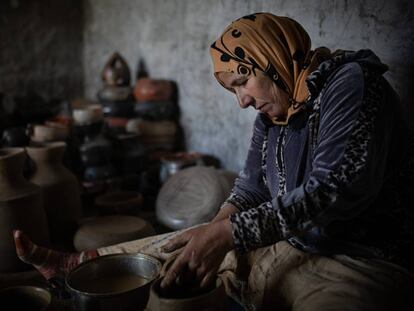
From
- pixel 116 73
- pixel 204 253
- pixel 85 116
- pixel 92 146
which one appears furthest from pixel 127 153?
pixel 204 253

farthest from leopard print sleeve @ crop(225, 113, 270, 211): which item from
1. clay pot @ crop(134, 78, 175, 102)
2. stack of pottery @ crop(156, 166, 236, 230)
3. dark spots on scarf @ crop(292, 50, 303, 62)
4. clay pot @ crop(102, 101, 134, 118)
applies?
clay pot @ crop(102, 101, 134, 118)

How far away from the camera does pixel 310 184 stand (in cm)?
140

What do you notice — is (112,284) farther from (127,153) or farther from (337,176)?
(127,153)

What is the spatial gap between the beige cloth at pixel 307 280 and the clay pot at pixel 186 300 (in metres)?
0.28

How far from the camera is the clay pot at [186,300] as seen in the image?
1.34m

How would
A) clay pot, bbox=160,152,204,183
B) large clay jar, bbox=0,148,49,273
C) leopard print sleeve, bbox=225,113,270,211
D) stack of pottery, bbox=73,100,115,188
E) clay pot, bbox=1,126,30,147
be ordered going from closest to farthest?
leopard print sleeve, bbox=225,113,270,211, large clay jar, bbox=0,148,49,273, clay pot, bbox=1,126,30,147, stack of pottery, bbox=73,100,115,188, clay pot, bbox=160,152,204,183

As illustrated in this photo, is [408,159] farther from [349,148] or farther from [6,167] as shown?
[6,167]

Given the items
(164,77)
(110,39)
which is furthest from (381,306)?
(110,39)

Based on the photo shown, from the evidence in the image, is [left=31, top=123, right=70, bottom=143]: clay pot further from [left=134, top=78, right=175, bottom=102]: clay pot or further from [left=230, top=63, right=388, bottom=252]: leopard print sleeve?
[left=230, top=63, right=388, bottom=252]: leopard print sleeve

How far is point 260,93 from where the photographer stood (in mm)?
1734

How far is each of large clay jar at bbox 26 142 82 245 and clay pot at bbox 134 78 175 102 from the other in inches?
64.9

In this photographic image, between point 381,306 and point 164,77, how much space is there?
363 cm

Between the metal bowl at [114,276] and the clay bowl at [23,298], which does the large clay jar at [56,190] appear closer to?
the clay bowl at [23,298]

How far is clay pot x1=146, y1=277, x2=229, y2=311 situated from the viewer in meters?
1.34
